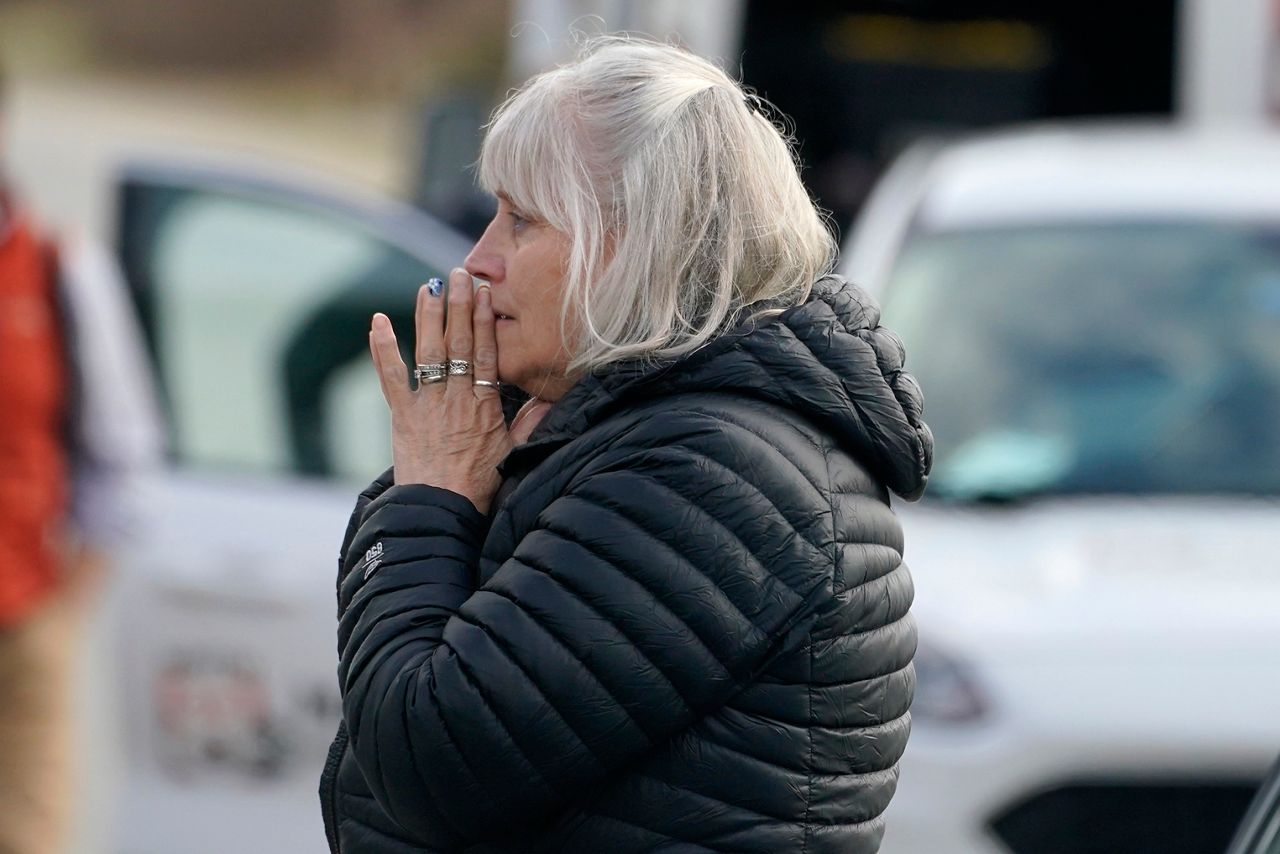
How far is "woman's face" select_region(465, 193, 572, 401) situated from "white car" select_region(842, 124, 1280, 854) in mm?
1858

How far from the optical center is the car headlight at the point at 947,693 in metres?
3.63

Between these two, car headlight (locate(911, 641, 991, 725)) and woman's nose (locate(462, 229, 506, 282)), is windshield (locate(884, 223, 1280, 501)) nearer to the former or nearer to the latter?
car headlight (locate(911, 641, 991, 725))

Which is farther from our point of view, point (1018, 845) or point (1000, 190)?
point (1000, 190)

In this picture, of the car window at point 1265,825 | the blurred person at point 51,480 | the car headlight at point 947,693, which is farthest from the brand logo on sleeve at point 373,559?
the blurred person at point 51,480

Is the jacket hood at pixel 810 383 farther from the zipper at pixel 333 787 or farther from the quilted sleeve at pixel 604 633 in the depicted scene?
the zipper at pixel 333 787

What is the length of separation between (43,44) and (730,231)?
2737 cm

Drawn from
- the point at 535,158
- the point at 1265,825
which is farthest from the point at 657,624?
the point at 1265,825

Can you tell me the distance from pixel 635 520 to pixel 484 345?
296 mm

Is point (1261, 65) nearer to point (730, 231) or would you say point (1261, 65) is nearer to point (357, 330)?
point (357, 330)

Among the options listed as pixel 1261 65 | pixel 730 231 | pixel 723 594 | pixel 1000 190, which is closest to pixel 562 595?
pixel 723 594

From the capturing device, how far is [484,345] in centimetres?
198

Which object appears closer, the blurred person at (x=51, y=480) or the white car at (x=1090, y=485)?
the white car at (x=1090, y=485)

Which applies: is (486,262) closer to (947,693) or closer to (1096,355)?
(947,693)

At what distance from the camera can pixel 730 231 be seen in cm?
190
